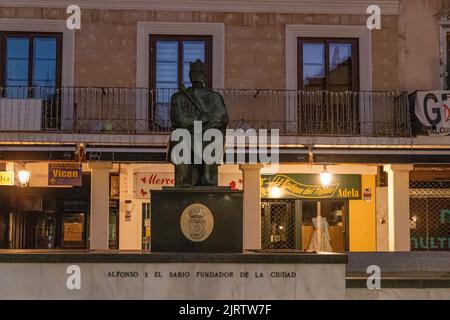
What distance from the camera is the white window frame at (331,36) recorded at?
1794 cm

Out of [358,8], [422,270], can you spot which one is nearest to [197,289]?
[422,270]

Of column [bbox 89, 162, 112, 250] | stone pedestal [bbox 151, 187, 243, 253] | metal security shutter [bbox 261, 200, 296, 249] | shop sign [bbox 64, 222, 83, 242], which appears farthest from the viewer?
shop sign [bbox 64, 222, 83, 242]

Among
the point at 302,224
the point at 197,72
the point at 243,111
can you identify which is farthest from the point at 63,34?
the point at 302,224

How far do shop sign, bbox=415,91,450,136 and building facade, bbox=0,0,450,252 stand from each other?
0.10 feet

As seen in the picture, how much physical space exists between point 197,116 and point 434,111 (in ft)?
24.4

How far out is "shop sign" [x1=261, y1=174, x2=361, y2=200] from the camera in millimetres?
19250

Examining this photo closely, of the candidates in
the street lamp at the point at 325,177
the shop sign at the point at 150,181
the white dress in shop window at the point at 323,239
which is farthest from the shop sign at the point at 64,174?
the white dress in shop window at the point at 323,239

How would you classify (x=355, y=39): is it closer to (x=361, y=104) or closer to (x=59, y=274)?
(x=361, y=104)

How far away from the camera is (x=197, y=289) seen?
10469 mm

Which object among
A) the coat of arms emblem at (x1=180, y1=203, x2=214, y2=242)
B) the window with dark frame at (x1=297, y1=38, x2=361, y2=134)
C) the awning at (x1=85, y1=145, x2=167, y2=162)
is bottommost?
the coat of arms emblem at (x1=180, y1=203, x2=214, y2=242)

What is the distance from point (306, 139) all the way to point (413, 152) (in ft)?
7.74

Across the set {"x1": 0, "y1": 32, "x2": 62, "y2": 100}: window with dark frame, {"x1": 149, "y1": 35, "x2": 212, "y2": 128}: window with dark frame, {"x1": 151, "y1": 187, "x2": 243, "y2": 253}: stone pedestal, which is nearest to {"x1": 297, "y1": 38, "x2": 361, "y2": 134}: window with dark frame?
{"x1": 149, "y1": 35, "x2": 212, "y2": 128}: window with dark frame

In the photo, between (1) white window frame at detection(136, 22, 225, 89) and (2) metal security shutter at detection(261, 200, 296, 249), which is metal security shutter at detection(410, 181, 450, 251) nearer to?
(2) metal security shutter at detection(261, 200, 296, 249)

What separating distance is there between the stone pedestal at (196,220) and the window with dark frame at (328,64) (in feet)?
24.5
